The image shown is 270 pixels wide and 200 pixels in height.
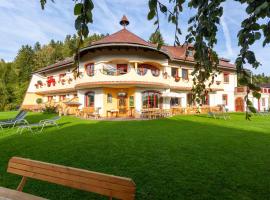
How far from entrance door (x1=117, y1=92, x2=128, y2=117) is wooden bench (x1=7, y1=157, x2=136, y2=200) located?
1988cm

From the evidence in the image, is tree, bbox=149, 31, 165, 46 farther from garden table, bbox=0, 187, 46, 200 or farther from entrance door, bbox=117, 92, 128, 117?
entrance door, bbox=117, 92, 128, 117

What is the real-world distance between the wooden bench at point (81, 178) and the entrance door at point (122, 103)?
65.2ft

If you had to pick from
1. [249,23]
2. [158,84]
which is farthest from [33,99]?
[249,23]

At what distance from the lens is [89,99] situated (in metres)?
24.5

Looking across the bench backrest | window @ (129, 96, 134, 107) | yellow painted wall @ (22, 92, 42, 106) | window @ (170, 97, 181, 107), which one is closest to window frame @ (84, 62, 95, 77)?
the bench backrest

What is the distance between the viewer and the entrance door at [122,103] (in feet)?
77.2

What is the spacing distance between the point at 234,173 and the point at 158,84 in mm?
17624

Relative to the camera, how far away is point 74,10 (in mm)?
1765

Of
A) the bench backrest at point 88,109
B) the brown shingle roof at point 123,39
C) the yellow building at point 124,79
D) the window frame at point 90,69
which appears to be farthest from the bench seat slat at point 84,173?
the window frame at point 90,69

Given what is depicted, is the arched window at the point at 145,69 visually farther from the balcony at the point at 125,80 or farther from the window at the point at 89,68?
the window at the point at 89,68

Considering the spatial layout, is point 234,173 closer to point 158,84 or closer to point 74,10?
point 74,10

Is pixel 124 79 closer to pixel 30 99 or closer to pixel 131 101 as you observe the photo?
pixel 131 101

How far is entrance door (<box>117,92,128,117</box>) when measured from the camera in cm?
2352

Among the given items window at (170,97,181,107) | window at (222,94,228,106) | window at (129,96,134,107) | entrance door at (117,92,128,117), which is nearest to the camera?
window at (129,96,134,107)
